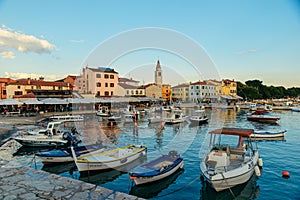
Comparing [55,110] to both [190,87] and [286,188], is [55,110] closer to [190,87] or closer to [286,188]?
[286,188]

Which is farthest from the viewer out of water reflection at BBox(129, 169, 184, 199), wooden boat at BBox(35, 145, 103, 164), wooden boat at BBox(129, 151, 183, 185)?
wooden boat at BBox(35, 145, 103, 164)

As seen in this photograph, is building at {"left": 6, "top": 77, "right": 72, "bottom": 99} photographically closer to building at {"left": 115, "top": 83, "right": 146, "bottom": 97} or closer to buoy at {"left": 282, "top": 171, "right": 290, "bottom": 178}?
building at {"left": 115, "top": 83, "right": 146, "bottom": 97}

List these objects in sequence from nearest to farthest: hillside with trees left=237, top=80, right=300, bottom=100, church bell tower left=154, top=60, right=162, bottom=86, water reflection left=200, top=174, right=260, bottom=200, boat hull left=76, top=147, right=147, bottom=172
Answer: water reflection left=200, top=174, right=260, bottom=200 → boat hull left=76, top=147, right=147, bottom=172 → church bell tower left=154, top=60, right=162, bottom=86 → hillside with trees left=237, top=80, right=300, bottom=100

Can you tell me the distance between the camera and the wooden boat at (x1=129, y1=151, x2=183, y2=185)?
10342mm

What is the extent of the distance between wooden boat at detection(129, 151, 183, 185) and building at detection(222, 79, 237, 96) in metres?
84.0

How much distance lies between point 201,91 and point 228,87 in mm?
13695

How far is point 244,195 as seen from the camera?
9992 mm

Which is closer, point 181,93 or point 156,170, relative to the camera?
point 156,170

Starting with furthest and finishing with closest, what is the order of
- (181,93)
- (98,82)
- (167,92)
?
(181,93)
(167,92)
(98,82)

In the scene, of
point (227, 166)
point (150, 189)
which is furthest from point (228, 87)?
point (150, 189)

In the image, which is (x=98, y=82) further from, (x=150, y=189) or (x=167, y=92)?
(x=150, y=189)

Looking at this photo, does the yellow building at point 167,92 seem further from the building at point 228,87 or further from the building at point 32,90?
the building at point 32,90

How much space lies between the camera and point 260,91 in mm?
123000

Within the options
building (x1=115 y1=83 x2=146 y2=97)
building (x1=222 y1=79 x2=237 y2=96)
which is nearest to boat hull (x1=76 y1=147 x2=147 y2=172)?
building (x1=115 y1=83 x2=146 y2=97)
